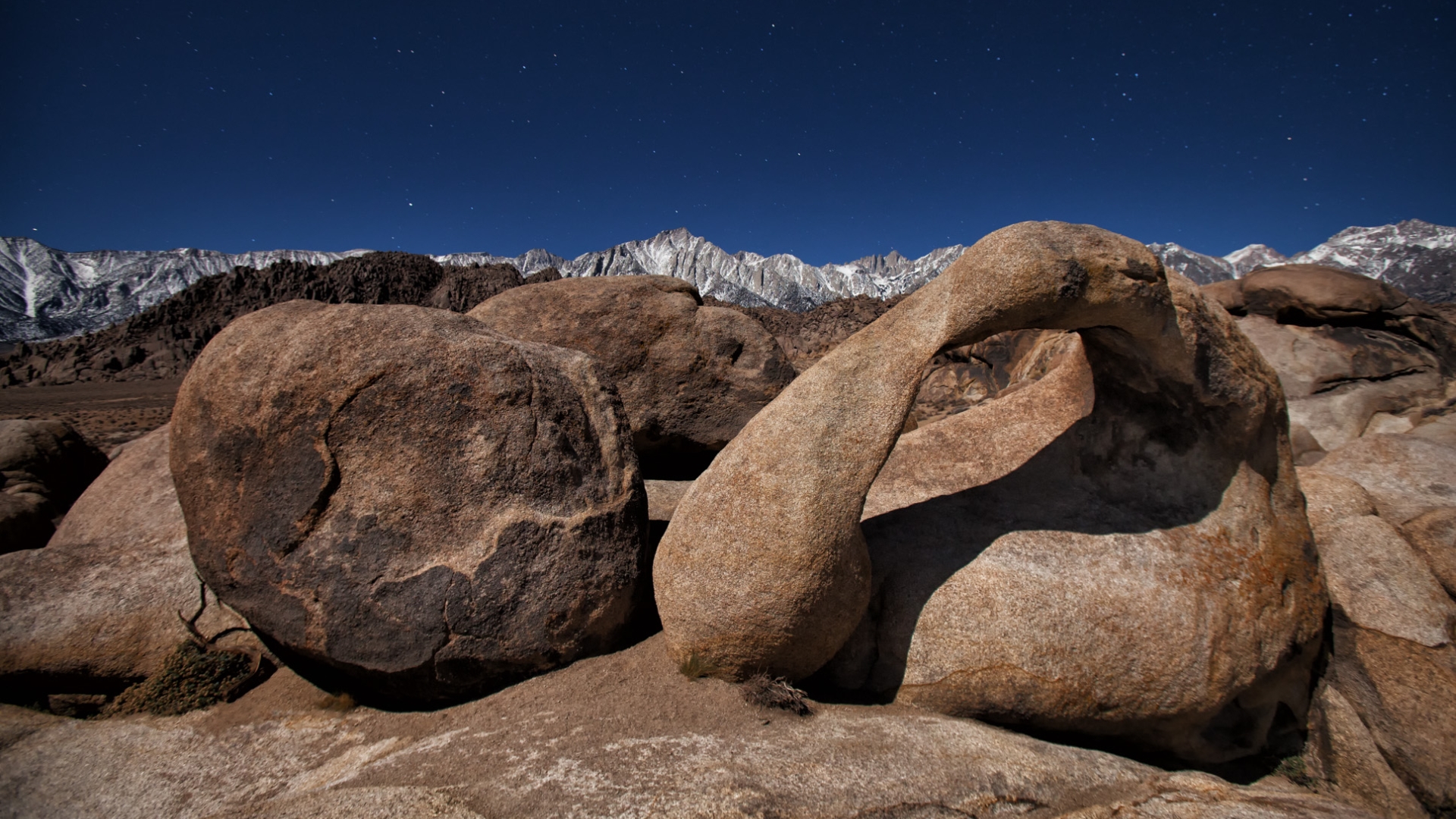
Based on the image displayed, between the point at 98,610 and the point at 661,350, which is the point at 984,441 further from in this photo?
the point at 98,610

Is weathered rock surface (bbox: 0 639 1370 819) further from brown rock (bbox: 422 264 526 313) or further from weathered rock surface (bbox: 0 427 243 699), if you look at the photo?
brown rock (bbox: 422 264 526 313)

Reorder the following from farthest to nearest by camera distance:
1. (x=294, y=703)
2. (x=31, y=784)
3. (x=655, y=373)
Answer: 1. (x=655, y=373)
2. (x=294, y=703)
3. (x=31, y=784)

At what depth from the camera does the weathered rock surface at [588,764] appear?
2.23m

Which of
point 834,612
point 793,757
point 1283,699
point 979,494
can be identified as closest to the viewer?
point 793,757

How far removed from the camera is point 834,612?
3.02m

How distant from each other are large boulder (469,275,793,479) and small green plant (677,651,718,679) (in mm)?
2469

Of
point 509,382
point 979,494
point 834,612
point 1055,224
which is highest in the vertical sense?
point 1055,224

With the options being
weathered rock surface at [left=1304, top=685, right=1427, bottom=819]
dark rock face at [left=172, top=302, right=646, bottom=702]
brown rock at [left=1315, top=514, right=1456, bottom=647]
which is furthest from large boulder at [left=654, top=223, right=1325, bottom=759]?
dark rock face at [left=172, top=302, right=646, bottom=702]

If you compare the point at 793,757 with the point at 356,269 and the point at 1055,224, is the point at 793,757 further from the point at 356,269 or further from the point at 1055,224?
the point at 356,269

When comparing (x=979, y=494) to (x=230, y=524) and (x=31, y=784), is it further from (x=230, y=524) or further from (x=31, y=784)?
(x=31, y=784)

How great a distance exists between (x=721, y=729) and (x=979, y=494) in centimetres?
208

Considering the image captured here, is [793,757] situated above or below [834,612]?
below

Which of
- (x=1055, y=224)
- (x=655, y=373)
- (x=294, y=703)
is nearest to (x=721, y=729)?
(x=294, y=703)

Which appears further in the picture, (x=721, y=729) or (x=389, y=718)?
(x=389, y=718)
